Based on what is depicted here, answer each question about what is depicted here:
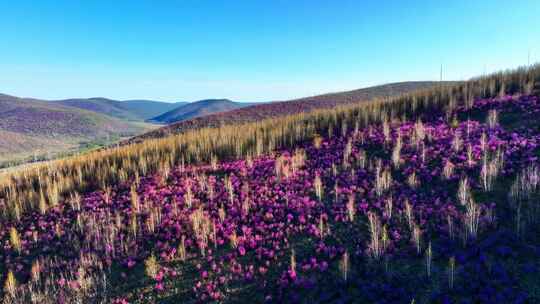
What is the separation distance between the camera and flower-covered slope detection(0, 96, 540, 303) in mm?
5332

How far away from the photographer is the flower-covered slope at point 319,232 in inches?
210

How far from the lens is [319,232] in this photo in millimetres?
6859

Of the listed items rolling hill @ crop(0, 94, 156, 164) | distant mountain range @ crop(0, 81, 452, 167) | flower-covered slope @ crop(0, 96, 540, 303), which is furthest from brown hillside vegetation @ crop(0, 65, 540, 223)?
rolling hill @ crop(0, 94, 156, 164)

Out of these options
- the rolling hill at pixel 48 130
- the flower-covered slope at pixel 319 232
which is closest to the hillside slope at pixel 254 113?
the flower-covered slope at pixel 319 232

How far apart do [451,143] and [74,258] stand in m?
10.7

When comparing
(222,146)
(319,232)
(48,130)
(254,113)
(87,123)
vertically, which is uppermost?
(254,113)

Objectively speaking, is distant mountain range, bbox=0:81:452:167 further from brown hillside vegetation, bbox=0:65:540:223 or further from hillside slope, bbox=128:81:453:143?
brown hillside vegetation, bbox=0:65:540:223

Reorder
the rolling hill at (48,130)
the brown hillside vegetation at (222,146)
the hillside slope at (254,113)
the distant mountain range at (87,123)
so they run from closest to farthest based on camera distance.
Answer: the brown hillside vegetation at (222,146), the hillside slope at (254,113), the distant mountain range at (87,123), the rolling hill at (48,130)

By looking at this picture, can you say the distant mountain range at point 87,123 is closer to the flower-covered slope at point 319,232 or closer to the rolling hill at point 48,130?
the rolling hill at point 48,130

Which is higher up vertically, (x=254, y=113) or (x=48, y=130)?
(x=254, y=113)

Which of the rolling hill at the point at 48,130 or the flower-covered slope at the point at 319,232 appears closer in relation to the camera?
the flower-covered slope at the point at 319,232

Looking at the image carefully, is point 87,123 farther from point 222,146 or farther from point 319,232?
point 319,232

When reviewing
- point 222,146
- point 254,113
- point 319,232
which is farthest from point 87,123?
point 319,232

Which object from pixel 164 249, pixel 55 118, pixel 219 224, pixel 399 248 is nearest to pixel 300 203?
pixel 219 224
